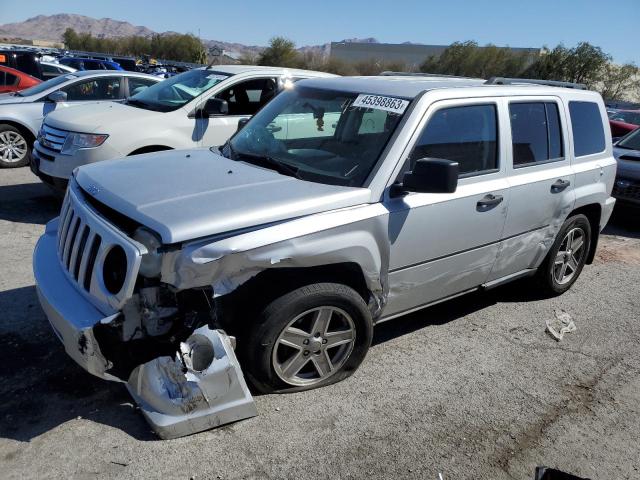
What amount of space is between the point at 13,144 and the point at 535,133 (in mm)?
7999

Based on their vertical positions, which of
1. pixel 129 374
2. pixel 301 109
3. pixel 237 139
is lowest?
pixel 129 374

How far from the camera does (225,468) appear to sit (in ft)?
9.00

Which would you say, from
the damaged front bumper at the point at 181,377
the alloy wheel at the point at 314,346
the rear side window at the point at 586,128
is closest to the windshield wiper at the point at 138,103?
the damaged front bumper at the point at 181,377

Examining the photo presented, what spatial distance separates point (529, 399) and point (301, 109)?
8.61ft

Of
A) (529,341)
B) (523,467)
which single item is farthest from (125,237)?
(529,341)

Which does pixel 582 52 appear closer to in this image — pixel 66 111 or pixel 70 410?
pixel 66 111

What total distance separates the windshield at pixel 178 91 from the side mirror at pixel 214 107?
0.21 meters

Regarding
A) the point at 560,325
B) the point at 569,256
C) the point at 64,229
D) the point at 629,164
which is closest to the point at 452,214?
the point at 560,325

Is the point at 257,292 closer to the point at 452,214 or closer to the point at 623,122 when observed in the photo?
the point at 452,214

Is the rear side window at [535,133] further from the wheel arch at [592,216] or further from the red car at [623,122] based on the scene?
the red car at [623,122]

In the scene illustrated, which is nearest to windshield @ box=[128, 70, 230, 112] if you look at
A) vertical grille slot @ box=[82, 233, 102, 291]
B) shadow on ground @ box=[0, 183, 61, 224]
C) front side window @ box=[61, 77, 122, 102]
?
shadow on ground @ box=[0, 183, 61, 224]

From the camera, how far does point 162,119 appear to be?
6.39 meters

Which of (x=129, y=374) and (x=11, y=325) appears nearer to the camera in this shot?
(x=129, y=374)

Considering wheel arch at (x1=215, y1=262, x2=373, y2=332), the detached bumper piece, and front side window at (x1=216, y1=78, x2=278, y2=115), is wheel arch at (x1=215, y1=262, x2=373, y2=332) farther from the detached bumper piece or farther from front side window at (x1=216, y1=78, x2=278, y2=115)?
front side window at (x1=216, y1=78, x2=278, y2=115)
